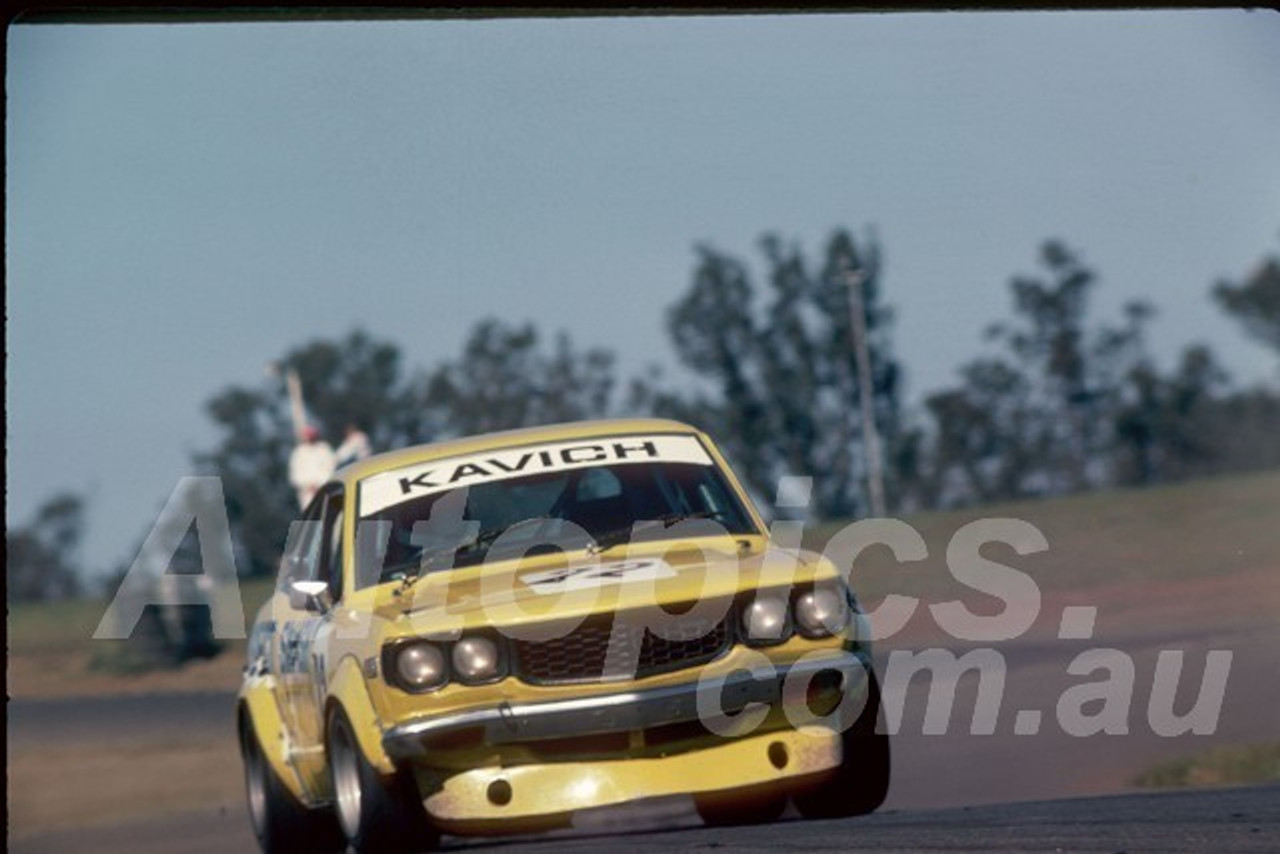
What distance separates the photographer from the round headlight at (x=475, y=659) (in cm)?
791

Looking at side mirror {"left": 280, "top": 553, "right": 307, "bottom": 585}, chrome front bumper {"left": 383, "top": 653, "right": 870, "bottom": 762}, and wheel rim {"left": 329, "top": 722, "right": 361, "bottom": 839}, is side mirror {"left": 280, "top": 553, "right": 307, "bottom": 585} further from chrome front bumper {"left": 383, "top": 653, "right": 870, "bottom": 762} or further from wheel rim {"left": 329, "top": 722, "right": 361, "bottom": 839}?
chrome front bumper {"left": 383, "top": 653, "right": 870, "bottom": 762}

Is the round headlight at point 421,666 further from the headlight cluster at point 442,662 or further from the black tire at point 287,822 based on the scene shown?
the black tire at point 287,822

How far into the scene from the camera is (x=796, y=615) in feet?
26.5

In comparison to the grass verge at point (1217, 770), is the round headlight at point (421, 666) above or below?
above

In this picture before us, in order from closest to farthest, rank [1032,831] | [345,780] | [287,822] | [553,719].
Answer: [1032,831]
[553,719]
[345,780]
[287,822]

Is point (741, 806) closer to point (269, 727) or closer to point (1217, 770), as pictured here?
point (269, 727)

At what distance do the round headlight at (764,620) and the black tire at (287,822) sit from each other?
80.2 inches

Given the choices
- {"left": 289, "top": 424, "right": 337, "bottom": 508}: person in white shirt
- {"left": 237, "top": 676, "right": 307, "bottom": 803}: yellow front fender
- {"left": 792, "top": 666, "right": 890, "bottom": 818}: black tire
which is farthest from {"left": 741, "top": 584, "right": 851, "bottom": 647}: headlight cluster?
{"left": 289, "top": 424, "right": 337, "bottom": 508}: person in white shirt

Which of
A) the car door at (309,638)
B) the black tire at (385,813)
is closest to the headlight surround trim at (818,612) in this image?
the black tire at (385,813)

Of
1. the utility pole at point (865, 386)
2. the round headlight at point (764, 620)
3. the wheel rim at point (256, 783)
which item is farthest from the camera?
the utility pole at point (865, 386)

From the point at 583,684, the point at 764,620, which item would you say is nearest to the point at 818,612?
the point at 764,620

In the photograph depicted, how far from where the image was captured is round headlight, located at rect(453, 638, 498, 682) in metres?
7.91

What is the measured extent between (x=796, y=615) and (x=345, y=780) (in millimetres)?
1529

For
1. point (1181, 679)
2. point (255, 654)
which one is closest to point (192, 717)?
point (1181, 679)
